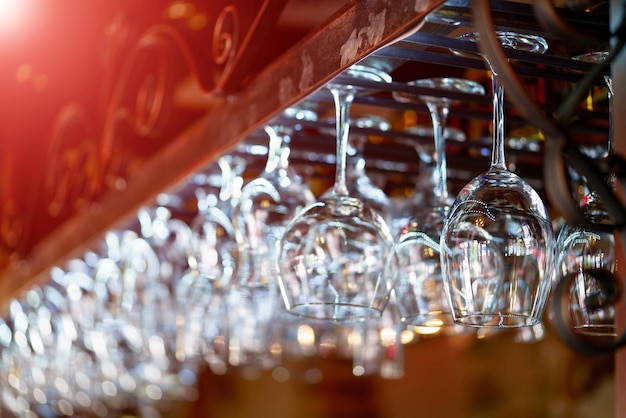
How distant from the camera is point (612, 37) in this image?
0.74m

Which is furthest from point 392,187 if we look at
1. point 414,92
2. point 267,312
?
point 414,92

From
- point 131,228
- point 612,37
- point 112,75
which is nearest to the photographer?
point 612,37

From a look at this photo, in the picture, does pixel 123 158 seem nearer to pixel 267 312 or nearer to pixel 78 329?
pixel 267 312

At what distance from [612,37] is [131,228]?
135 cm

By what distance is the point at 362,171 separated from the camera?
1491 mm

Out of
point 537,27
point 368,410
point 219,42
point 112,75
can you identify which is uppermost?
point 112,75

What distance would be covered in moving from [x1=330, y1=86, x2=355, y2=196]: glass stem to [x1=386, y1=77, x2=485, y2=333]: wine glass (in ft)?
0.22

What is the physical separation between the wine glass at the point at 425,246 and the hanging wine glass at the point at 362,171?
0.56 ft

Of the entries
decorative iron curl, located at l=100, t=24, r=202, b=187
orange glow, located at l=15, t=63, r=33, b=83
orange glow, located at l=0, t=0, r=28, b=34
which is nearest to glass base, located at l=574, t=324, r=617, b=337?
decorative iron curl, located at l=100, t=24, r=202, b=187

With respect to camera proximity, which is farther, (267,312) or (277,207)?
(267,312)

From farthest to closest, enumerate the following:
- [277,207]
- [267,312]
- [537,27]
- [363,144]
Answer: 1. [267,312]
2. [363,144]
3. [277,207]
4. [537,27]

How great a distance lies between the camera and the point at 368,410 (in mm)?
3895

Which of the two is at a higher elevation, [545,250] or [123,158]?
[123,158]

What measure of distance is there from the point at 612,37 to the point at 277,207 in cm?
68
